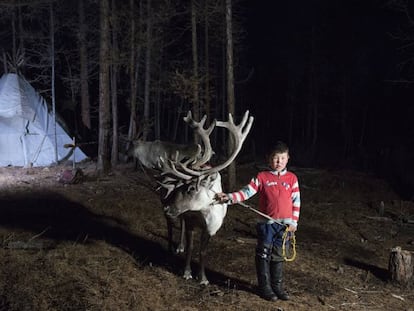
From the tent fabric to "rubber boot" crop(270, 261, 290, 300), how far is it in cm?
1294

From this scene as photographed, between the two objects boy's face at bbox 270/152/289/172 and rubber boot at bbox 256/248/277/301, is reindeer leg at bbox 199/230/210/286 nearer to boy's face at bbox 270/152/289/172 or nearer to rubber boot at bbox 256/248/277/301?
rubber boot at bbox 256/248/277/301

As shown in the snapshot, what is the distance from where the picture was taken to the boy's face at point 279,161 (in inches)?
191

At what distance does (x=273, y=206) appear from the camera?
4875mm

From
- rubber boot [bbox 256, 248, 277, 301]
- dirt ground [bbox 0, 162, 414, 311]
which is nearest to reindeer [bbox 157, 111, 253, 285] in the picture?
dirt ground [bbox 0, 162, 414, 311]

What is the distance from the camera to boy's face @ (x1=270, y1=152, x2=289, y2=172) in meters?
4.86

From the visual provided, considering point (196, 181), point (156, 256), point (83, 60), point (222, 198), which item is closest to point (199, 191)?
point (196, 181)

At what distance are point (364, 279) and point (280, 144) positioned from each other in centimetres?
257

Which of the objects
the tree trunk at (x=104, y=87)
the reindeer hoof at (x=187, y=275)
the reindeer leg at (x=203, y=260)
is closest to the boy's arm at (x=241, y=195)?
the reindeer leg at (x=203, y=260)

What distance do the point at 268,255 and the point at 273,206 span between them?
59cm

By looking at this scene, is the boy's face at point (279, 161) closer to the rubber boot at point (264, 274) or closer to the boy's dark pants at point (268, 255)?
the boy's dark pants at point (268, 255)

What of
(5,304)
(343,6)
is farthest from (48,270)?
(343,6)

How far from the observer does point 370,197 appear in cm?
1212

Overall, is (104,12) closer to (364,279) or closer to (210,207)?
(210,207)

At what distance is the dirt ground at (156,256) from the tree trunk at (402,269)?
0.47 ft
